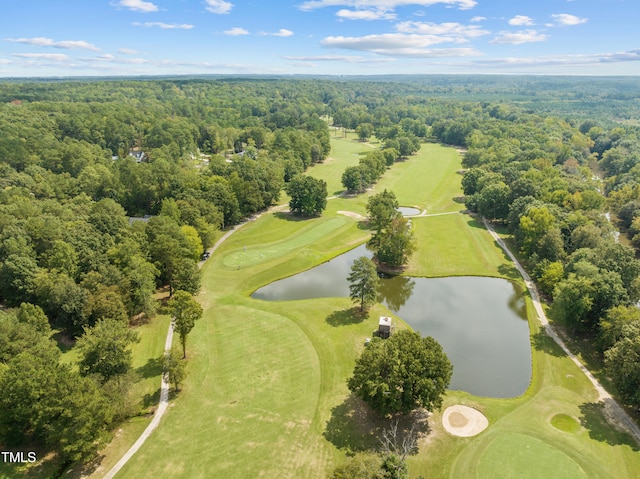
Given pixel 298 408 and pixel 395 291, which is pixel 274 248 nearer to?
pixel 395 291

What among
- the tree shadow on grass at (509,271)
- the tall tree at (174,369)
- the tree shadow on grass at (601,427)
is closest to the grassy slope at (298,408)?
the tree shadow on grass at (601,427)

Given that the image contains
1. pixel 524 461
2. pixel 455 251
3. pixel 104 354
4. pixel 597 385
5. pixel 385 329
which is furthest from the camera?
pixel 455 251

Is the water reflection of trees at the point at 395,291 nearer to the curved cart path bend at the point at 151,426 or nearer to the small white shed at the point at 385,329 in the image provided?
the small white shed at the point at 385,329

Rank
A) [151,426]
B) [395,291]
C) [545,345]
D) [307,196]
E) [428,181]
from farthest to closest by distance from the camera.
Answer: [428,181]
[307,196]
[395,291]
[545,345]
[151,426]

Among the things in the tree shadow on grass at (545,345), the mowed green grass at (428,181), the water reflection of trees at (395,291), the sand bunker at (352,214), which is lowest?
the water reflection of trees at (395,291)

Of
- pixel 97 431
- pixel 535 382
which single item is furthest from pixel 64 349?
pixel 535 382

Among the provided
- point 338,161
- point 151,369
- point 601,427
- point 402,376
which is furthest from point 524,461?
point 338,161
